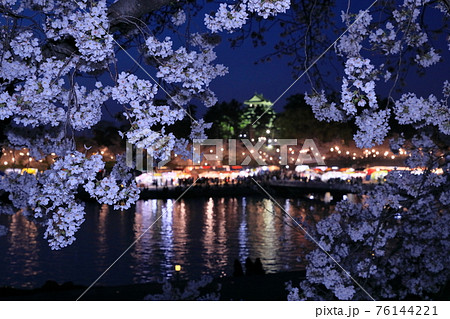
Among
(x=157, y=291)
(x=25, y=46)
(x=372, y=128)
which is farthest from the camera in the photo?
(x=157, y=291)

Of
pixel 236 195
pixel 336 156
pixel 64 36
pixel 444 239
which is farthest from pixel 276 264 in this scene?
pixel 336 156

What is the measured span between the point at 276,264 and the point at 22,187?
18.6m

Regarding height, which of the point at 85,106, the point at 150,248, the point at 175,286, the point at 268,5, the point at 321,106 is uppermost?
the point at 268,5

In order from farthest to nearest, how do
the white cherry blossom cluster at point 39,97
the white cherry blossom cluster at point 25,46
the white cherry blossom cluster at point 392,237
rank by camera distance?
the white cherry blossom cluster at point 392,237, the white cherry blossom cluster at point 25,46, the white cherry blossom cluster at point 39,97

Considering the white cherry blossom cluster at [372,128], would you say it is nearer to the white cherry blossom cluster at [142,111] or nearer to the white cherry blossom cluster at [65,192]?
the white cherry blossom cluster at [142,111]

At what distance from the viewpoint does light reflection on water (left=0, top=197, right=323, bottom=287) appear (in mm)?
23328

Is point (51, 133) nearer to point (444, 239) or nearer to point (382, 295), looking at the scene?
point (382, 295)

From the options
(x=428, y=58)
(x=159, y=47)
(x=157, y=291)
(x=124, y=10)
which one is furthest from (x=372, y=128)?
(x=157, y=291)

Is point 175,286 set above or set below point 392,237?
below

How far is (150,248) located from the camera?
28938 mm

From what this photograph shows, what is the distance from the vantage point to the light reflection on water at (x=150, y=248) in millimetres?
23328

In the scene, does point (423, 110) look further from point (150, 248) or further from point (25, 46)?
point (150, 248)

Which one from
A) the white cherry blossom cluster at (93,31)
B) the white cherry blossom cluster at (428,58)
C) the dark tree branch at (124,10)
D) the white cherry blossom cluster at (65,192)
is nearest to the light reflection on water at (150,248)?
the white cherry blossom cluster at (428,58)

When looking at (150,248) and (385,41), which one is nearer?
(385,41)
